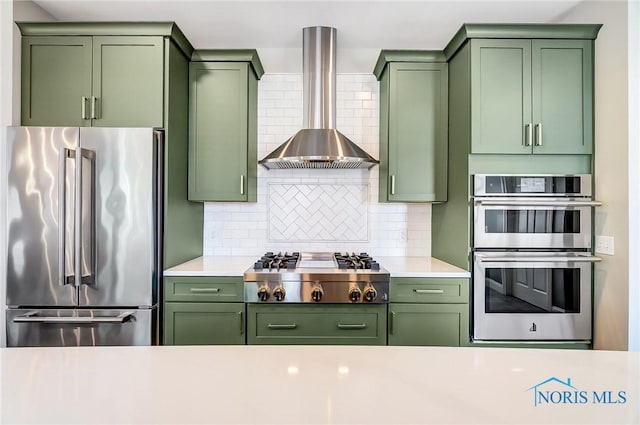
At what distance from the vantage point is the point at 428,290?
2.55 metres

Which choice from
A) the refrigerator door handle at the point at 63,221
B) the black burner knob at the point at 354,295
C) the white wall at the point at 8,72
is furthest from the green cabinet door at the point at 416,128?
the white wall at the point at 8,72

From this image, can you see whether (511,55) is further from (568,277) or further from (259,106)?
(259,106)

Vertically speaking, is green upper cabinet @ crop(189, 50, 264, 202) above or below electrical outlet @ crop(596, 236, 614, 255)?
above

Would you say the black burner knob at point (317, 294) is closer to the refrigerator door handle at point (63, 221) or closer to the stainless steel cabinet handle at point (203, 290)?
the stainless steel cabinet handle at point (203, 290)

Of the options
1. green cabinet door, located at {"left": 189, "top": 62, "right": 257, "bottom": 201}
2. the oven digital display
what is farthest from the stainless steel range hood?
the oven digital display

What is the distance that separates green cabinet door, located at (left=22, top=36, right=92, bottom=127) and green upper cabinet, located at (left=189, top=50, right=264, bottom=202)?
0.71m

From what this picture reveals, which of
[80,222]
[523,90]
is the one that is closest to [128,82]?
[80,222]

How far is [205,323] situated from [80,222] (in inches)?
37.4

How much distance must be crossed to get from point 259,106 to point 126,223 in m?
1.52

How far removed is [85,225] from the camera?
2309mm

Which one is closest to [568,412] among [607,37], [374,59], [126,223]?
[126,223]

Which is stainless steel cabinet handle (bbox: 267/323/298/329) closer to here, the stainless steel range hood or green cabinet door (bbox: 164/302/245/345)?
green cabinet door (bbox: 164/302/245/345)

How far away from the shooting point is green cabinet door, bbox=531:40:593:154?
2510 mm

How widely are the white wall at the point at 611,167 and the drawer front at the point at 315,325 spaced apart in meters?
1.33
